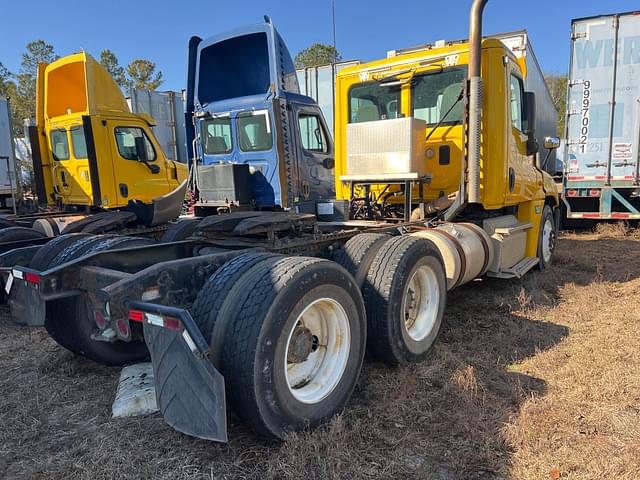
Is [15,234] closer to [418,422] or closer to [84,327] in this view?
[84,327]

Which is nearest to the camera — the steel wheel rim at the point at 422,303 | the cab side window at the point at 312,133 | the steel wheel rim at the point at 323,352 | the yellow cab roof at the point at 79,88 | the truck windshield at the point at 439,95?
the steel wheel rim at the point at 323,352

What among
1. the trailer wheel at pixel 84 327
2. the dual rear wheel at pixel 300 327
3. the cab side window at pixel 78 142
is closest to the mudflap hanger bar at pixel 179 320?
the dual rear wheel at pixel 300 327

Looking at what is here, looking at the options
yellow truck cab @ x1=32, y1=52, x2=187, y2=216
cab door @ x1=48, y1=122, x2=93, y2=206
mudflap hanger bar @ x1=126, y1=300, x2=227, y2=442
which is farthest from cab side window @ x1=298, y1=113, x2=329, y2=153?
mudflap hanger bar @ x1=126, y1=300, x2=227, y2=442

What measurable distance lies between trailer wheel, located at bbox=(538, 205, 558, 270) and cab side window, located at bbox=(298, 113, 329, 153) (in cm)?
346

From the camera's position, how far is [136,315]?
2.55 meters

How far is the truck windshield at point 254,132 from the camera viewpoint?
646cm

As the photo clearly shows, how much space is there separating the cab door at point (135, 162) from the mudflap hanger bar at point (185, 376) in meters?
6.39

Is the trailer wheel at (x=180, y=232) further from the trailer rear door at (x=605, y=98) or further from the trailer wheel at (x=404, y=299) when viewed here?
the trailer rear door at (x=605, y=98)

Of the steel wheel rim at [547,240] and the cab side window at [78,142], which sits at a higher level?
the cab side window at [78,142]

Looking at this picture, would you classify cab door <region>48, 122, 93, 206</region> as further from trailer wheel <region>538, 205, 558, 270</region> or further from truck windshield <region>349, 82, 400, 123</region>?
trailer wheel <region>538, 205, 558, 270</region>

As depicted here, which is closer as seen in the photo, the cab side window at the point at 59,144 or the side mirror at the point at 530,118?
the side mirror at the point at 530,118

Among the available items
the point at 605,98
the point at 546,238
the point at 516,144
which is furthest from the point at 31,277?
the point at 605,98

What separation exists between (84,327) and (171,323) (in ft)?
5.34

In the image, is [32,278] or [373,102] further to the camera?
[373,102]
